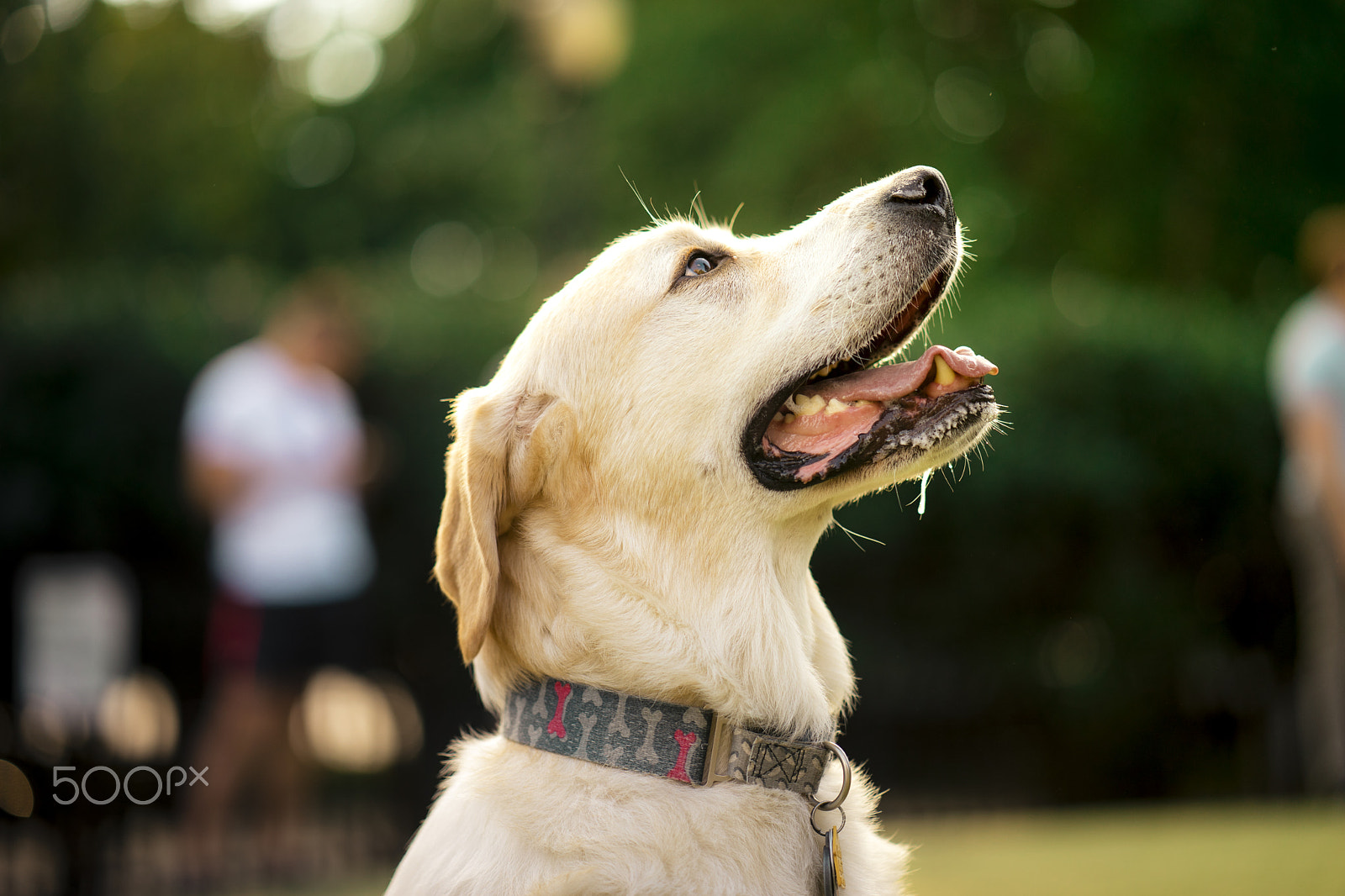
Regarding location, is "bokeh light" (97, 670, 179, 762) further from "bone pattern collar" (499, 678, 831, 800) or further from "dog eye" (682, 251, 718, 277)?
"dog eye" (682, 251, 718, 277)

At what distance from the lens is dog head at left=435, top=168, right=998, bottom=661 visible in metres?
2.55

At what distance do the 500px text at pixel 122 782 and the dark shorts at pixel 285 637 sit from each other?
71cm

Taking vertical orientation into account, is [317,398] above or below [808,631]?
above

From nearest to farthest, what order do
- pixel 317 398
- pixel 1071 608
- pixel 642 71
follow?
pixel 317 398 < pixel 1071 608 < pixel 642 71

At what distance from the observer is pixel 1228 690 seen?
875 centimetres

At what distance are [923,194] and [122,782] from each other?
5.01 m

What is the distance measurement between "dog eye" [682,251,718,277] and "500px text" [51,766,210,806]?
427 centimetres

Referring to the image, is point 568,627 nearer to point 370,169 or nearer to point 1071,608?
point 1071,608

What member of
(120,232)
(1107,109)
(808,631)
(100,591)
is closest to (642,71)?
(1107,109)

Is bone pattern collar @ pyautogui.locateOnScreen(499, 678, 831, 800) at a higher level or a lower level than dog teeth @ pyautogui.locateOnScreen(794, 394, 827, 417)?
lower

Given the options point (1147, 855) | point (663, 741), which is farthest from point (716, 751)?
point (1147, 855)

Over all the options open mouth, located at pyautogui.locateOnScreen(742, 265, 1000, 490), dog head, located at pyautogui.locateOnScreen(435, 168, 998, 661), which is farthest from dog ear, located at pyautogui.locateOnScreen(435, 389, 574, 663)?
open mouth, located at pyautogui.locateOnScreen(742, 265, 1000, 490)

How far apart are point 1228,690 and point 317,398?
7302mm

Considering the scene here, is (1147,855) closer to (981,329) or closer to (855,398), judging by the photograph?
(855,398)
